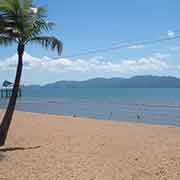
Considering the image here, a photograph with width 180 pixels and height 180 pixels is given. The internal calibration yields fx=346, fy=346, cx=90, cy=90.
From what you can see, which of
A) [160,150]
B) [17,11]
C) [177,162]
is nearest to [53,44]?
[17,11]

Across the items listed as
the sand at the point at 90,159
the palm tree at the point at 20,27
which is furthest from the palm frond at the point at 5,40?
the sand at the point at 90,159

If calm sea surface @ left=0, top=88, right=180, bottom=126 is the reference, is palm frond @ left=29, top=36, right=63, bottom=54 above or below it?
above

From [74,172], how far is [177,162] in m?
2.61

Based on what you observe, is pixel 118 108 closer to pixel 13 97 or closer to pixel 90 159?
pixel 13 97

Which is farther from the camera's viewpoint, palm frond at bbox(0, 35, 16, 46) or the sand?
palm frond at bbox(0, 35, 16, 46)

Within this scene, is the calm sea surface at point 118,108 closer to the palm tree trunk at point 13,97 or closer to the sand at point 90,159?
the sand at point 90,159

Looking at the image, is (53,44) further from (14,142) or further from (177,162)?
(177,162)

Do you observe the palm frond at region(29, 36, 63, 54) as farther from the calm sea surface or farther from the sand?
the calm sea surface

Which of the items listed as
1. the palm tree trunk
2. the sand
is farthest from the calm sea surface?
the palm tree trunk

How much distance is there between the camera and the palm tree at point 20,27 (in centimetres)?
1076

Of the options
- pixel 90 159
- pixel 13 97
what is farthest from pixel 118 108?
pixel 90 159

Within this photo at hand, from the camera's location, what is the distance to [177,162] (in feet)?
28.2

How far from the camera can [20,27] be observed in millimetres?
10852

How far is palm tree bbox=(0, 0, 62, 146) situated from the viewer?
1076cm
